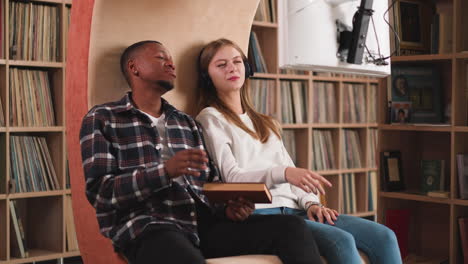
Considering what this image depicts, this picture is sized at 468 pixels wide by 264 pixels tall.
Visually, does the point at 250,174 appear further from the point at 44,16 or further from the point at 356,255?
the point at 44,16

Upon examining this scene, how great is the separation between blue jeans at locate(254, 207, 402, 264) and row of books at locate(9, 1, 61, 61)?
1708mm

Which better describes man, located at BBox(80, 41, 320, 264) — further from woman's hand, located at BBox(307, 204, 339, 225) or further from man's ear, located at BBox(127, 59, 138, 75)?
woman's hand, located at BBox(307, 204, 339, 225)

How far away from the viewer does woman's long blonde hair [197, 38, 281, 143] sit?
2184mm

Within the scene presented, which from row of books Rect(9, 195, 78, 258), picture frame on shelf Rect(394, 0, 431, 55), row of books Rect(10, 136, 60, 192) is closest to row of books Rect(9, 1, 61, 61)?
row of books Rect(10, 136, 60, 192)

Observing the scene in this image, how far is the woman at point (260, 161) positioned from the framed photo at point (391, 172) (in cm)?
108

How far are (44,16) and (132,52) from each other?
1469 mm

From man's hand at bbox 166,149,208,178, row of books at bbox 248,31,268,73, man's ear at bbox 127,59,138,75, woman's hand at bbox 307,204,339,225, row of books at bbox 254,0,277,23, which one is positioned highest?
row of books at bbox 254,0,277,23

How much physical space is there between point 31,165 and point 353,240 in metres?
1.93

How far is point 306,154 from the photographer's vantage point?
4.28 m

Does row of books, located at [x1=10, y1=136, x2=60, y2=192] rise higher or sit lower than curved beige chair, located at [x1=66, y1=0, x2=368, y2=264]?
lower

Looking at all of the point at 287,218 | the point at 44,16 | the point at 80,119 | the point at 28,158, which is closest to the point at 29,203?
the point at 28,158

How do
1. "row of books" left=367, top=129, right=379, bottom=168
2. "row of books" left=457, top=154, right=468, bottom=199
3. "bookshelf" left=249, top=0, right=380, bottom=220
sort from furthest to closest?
"row of books" left=367, top=129, right=379, bottom=168 → "bookshelf" left=249, top=0, right=380, bottom=220 → "row of books" left=457, top=154, right=468, bottom=199

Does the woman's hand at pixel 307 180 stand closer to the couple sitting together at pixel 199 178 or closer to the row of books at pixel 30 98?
the couple sitting together at pixel 199 178

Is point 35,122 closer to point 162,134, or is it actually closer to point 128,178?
point 162,134
